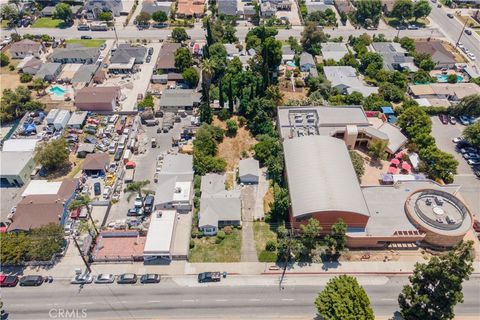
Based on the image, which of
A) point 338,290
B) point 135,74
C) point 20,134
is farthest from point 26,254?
point 135,74

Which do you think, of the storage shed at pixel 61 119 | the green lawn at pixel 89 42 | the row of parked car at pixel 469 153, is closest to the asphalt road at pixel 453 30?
the row of parked car at pixel 469 153

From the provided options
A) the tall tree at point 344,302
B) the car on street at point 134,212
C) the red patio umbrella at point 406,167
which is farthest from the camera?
the red patio umbrella at point 406,167

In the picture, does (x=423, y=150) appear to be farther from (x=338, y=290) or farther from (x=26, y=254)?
(x=26, y=254)

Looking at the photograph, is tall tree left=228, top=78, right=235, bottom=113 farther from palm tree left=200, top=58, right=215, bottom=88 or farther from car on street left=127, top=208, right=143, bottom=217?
car on street left=127, top=208, right=143, bottom=217

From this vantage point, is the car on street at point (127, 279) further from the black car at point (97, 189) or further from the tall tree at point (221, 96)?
the tall tree at point (221, 96)

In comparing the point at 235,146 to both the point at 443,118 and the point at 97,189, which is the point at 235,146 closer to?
the point at 97,189

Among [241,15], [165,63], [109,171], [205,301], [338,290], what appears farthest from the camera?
[241,15]
